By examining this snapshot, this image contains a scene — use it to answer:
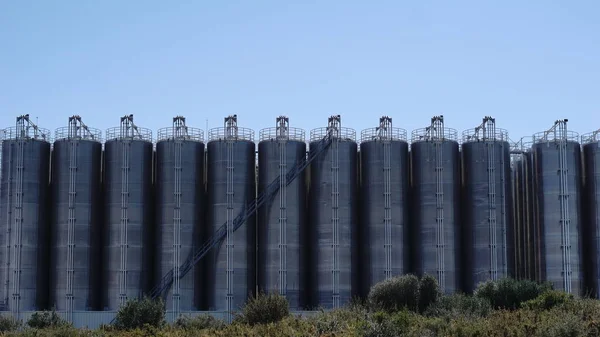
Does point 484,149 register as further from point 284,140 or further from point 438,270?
point 284,140

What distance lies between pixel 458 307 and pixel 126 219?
1251 inches

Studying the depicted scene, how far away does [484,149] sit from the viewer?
76.5m

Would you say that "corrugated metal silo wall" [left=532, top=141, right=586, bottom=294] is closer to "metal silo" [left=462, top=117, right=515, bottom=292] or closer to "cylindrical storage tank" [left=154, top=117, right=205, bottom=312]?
"metal silo" [left=462, top=117, right=515, bottom=292]

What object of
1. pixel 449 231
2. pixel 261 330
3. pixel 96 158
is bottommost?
pixel 261 330

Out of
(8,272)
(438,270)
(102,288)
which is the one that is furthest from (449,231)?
(8,272)

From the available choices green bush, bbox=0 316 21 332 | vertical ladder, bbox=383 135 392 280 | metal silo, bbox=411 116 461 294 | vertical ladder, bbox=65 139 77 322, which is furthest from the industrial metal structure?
green bush, bbox=0 316 21 332

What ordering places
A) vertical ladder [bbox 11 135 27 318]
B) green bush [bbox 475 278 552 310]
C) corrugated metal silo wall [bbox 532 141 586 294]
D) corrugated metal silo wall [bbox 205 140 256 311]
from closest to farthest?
green bush [bbox 475 278 552 310] → corrugated metal silo wall [bbox 205 140 256 311] → vertical ladder [bbox 11 135 27 318] → corrugated metal silo wall [bbox 532 141 586 294]

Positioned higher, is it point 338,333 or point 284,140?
point 284,140

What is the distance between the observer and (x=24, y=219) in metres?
74.2

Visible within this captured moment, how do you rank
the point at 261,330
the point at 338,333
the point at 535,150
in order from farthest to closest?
the point at 535,150 < the point at 261,330 < the point at 338,333

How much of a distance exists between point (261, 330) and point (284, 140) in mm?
38418

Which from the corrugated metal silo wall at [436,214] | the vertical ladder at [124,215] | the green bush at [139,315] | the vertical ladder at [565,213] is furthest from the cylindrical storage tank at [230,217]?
the vertical ladder at [565,213]

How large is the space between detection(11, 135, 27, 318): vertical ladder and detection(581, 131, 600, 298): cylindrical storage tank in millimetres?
48944

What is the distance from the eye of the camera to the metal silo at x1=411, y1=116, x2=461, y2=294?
74.1 meters
